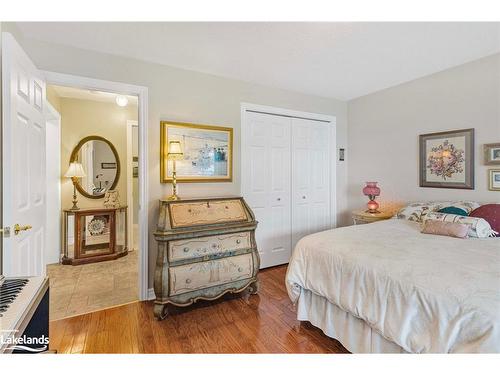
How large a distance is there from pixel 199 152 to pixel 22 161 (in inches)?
58.4

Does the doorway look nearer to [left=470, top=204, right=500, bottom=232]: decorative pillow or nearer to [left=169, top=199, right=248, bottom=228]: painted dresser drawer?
[left=169, top=199, right=248, bottom=228]: painted dresser drawer

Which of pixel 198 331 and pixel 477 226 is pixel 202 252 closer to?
pixel 198 331

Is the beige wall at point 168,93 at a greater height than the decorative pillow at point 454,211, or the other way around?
the beige wall at point 168,93

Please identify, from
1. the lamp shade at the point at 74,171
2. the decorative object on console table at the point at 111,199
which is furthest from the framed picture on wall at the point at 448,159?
the lamp shade at the point at 74,171

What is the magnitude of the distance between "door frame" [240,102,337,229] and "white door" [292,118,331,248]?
0.06m

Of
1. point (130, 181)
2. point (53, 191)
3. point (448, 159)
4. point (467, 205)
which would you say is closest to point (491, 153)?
point (448, 159)

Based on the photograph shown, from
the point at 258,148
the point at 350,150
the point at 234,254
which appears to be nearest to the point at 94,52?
the point at 258,148

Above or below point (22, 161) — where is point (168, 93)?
above

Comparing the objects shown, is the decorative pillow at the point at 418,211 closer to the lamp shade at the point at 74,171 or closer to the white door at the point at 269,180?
the white door at the point at 269,180

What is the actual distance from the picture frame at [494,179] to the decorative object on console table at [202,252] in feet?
7.90

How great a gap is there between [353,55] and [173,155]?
200 cm

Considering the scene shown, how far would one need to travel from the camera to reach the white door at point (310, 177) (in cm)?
359

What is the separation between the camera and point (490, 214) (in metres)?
2.22

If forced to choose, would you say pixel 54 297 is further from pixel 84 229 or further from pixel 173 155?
pixel 173 155
